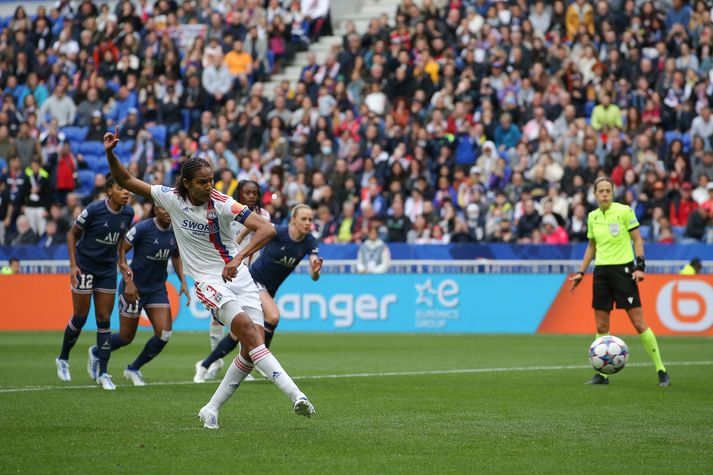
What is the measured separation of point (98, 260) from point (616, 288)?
6328 millimetres

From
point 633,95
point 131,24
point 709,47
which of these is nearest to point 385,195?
point 633,95

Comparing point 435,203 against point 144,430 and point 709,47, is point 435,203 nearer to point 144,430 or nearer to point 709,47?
point 709,47

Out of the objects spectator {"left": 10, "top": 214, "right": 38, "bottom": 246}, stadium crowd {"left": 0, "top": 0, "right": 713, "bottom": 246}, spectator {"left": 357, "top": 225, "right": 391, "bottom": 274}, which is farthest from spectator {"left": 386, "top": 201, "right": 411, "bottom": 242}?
spectator {"left": 10, "top": 214, "right": 38, "bottom": 246}

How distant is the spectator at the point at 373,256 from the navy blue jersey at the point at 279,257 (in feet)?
33.8

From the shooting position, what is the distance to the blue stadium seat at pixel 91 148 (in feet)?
109

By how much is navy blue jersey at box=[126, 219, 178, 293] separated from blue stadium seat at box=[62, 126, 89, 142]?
19.5 metres

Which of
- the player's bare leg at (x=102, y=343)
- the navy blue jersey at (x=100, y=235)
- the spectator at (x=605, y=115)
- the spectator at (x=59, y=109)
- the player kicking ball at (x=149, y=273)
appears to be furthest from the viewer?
the spectator at (x=59, y=109)

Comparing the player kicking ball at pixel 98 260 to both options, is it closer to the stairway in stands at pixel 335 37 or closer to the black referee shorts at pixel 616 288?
the black referee shorts at pixel 616 288

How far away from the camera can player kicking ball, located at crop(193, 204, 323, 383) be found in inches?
592

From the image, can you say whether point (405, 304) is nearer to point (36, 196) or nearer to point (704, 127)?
point (704, 127)

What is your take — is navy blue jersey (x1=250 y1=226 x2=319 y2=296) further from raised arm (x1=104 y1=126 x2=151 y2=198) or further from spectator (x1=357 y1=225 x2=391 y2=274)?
spectator (x1=357 y1=225 x2=391 y2=274)

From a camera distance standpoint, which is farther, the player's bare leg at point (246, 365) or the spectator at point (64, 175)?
the spectator at point (64, 175)

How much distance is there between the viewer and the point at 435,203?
92.4 feet

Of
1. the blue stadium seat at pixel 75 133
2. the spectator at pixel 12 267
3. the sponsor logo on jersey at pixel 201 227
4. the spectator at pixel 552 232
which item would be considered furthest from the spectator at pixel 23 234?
the sponsor logo on jersey at pixel 201 227
